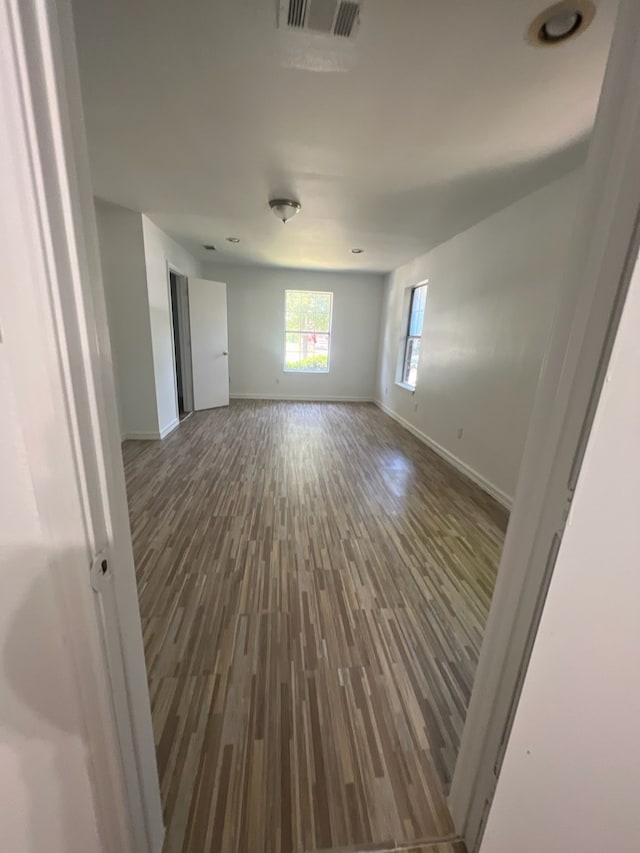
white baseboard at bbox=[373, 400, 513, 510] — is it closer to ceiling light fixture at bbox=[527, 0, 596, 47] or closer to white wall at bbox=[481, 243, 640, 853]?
white wall at bbox=[481, 243, 640, 853]

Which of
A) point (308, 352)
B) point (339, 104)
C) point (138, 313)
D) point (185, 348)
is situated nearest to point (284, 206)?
point (339, 104)

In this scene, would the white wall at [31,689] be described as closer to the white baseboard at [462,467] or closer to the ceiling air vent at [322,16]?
the ceiling air vent at [322,16]

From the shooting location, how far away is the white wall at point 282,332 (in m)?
5.99

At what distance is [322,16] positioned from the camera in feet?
3.92

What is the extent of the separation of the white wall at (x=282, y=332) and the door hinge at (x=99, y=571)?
19.6 feet

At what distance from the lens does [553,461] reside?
623 mm

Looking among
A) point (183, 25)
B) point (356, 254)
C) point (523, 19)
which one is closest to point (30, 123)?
point (183, 25)

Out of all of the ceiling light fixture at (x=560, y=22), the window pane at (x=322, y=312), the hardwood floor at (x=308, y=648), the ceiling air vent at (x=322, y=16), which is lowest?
the hardwood floor at (x=308, y=648)

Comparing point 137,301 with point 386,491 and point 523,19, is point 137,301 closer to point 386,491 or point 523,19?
point 386,491

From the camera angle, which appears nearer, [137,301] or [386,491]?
[386,491]

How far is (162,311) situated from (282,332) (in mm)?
2533

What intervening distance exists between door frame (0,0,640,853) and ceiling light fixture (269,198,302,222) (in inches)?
105

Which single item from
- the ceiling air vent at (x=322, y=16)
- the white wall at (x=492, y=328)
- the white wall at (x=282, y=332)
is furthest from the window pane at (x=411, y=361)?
the ceiling air vent at (x=322, y=16)

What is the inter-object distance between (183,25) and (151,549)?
2.47 m
